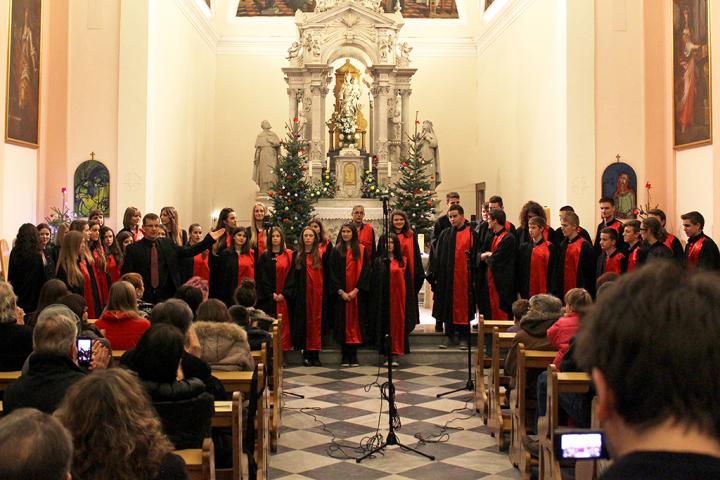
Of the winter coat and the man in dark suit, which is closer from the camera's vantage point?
the winter coat

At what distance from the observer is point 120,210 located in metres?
15.2

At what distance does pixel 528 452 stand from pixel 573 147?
397 inches

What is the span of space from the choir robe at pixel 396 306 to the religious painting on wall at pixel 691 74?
571cm

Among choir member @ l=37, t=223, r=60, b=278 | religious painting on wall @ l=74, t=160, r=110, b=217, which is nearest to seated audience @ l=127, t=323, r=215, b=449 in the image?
choir member @ l=37, t=223, r=60, b=278

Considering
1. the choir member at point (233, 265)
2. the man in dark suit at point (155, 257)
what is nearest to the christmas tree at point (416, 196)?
the choir member at point (233, 265)

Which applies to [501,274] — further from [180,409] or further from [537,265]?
[180,409]

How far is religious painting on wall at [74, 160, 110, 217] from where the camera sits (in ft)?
49.7

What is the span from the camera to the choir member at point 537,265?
10711 mm

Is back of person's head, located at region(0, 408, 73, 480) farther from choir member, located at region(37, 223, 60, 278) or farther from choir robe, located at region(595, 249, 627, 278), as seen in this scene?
choir robe, located at region(595, 249, 627, 278)

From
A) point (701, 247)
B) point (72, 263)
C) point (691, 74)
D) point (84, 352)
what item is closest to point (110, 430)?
point (84, 352)

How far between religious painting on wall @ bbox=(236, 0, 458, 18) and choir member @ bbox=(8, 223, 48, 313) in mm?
15346

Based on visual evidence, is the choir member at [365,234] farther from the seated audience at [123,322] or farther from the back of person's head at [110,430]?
the back of person's head at [110,430]

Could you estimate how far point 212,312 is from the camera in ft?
19.1

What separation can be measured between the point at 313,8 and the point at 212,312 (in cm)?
1828
